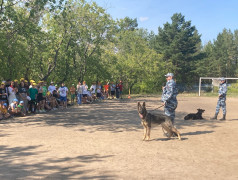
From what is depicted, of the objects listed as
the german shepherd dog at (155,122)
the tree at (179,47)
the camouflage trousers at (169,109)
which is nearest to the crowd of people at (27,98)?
the german shepherd dog at (155,122)

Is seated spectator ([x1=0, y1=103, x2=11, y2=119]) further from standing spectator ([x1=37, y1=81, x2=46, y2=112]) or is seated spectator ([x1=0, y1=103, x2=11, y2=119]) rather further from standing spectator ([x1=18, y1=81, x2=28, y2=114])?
standing spectator ([x1=37, y1=81, x2=46, y2=112])

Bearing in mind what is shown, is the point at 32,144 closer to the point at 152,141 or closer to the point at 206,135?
the point at 152,141

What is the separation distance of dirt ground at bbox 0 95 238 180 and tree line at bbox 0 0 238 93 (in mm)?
7530

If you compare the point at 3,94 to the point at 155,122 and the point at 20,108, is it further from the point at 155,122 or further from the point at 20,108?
the point at 155,122

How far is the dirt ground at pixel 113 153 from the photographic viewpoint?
4598 mm

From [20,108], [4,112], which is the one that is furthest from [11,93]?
[4,112]

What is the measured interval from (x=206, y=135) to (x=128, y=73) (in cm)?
2407

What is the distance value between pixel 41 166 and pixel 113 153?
5.64 feet

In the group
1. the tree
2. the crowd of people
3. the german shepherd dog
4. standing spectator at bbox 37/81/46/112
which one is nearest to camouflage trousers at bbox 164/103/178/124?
the german shepherd dog

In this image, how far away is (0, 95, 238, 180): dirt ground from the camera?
4598 mm

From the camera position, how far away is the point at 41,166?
4941 millimetres

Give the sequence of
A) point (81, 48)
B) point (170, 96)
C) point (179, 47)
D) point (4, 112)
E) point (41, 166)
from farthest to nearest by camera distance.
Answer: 1. point (179, 47)
2. point (81, 48)
3. point (4, 112)
4. point (170, 96)
5. point (41, 166)

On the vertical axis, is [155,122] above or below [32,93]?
below

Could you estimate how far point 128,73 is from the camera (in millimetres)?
31594
